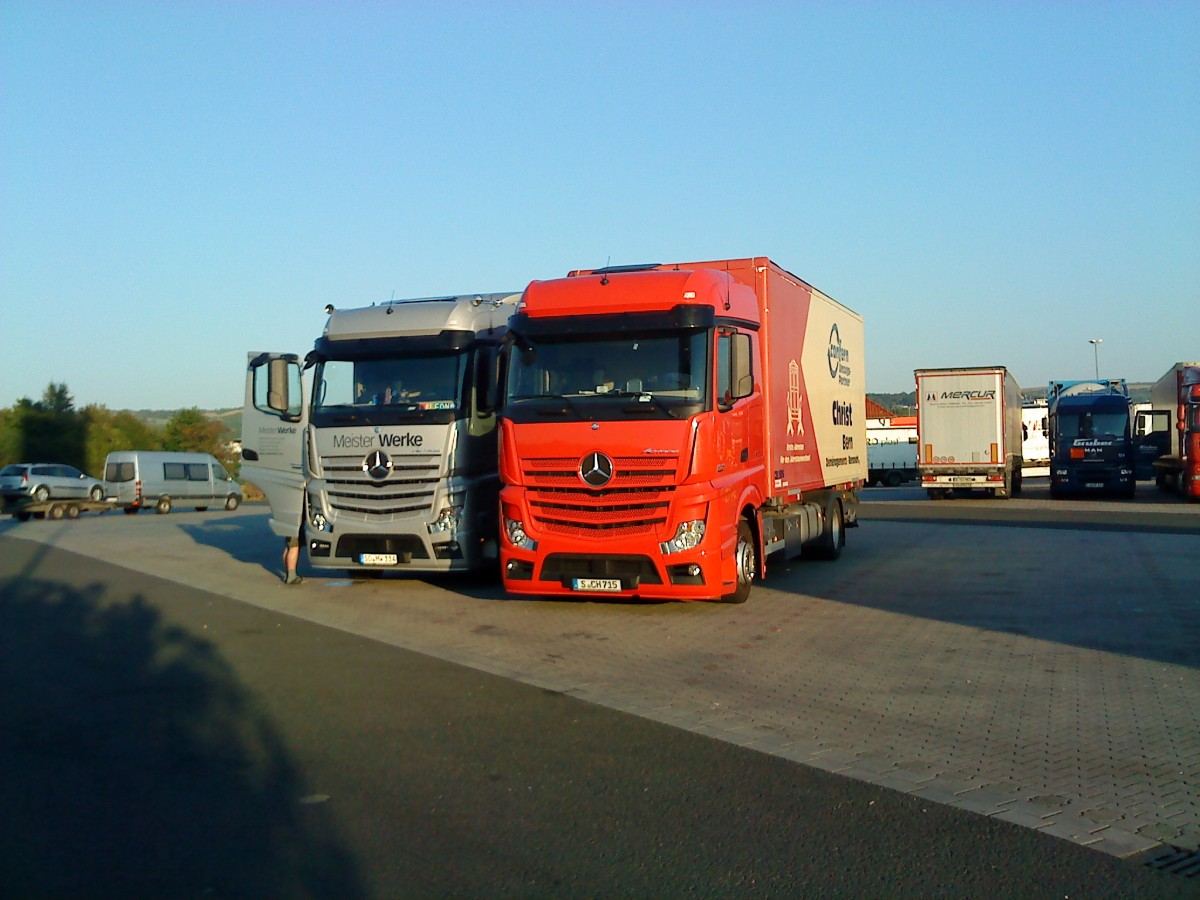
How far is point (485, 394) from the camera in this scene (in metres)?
14.3

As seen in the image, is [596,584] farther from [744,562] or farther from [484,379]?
[484,379]

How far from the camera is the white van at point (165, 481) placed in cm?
4044

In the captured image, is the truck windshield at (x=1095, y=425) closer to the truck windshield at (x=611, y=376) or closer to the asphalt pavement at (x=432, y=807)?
the truck windshield at (x=611, y=376)

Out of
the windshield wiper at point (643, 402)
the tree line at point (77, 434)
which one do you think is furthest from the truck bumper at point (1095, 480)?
the tree line at point (77, 434)

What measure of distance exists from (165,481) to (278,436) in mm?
28636

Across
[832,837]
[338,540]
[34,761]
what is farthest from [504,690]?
[338,540]

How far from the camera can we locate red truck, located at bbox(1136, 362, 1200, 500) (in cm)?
3083

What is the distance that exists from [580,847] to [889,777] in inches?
83.5

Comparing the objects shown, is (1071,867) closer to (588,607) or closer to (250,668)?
(250,668)

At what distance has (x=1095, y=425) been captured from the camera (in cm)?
3575

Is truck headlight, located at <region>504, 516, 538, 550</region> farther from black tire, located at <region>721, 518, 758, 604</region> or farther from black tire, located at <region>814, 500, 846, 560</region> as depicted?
black tire, located at <region>814, 500, 846, 560</region>

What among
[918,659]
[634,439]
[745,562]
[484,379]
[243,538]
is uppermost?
[484,379]

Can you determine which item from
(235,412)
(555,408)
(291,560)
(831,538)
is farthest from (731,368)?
(235,412)

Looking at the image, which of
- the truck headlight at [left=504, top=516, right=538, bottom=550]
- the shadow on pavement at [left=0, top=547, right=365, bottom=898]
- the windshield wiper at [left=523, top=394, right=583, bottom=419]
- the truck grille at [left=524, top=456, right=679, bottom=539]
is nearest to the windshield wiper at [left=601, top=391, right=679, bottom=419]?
the windshield wiper at [left=523, top=394, right=583, bottom=419]
